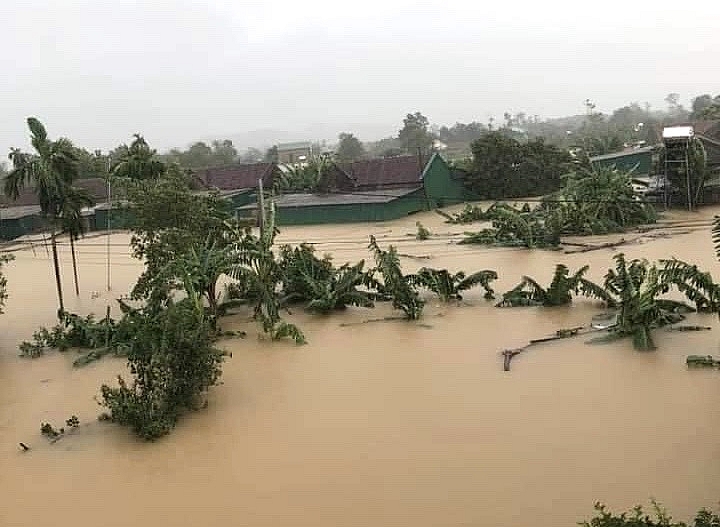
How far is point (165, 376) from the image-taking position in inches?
336

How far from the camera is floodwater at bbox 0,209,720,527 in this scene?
6277mm

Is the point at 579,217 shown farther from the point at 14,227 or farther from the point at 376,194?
the point at 14,227

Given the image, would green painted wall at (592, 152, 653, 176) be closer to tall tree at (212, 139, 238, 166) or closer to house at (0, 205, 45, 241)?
house at (0, 205, 45, 241)

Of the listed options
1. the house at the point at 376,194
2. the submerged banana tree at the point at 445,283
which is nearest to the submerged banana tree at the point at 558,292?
the submerged banana tree at the point at 445,283

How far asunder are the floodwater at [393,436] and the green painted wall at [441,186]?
66.7 feet

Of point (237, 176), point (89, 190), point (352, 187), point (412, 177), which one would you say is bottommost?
point (352, 187)

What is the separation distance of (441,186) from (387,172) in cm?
291

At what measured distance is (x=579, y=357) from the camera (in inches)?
384

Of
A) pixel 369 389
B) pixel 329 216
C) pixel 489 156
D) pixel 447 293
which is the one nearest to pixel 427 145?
pixel 489 156

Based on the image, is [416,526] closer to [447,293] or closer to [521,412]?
[521,412]

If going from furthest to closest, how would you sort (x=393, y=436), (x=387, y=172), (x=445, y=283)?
(x=387, y=172)
(x=445, y=283)
(x=393, y=436)

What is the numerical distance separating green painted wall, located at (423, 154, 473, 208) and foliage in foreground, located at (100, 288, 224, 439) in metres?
23.9

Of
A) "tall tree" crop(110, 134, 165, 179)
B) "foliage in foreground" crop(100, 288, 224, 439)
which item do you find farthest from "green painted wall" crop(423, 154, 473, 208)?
"foliage in foreground" crop(100, 288, 224, 439)

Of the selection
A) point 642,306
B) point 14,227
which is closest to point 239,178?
point 14,227
